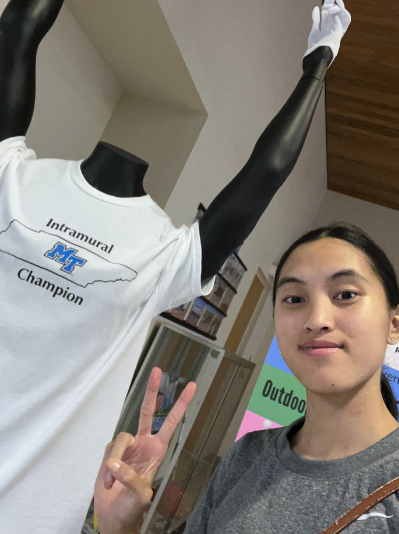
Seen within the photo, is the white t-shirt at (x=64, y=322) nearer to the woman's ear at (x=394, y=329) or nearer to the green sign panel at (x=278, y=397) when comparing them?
the woman's ear at (x=394, y=329)

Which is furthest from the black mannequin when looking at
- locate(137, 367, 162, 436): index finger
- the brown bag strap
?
the brown bag strap

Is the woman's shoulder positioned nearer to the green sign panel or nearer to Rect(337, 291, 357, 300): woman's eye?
Rect(337, 291, 357, 300): woman's eye

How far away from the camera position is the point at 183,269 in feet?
2.54

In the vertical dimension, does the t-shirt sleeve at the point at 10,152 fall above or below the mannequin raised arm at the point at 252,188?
below

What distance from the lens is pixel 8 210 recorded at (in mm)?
733

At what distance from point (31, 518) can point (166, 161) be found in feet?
5.07

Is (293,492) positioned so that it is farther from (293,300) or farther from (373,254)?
(373,254)

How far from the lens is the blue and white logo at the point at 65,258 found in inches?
28.4

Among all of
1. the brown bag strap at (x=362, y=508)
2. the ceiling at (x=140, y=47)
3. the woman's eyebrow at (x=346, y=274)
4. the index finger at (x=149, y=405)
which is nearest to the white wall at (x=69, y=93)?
the ceiling at (x=140, y=47)

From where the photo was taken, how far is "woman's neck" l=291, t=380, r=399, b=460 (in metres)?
0.59

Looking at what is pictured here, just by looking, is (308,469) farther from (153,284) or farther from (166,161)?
(166,161)

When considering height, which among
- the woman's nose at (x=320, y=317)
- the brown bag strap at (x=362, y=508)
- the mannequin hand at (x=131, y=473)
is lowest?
the mannequin hand at (x=131, y=473)

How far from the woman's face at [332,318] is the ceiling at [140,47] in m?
1.24

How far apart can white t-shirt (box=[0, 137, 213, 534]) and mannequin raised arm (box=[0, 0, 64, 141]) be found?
0.16 feet
